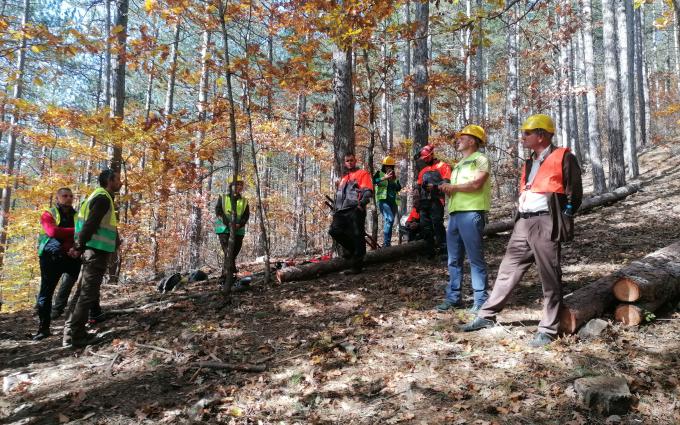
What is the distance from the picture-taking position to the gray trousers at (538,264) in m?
3.66

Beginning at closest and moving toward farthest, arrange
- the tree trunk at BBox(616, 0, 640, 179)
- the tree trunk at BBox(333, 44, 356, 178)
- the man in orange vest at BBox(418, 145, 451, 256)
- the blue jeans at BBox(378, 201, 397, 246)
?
the man in orange vest at BBox(418, 145, 451, 256) → the tree trunk at BBox(333, 44, 356, 178) → the blue jeans at BBox(378, 201, 397, 246) → the tree trunk at BBox(616, 0, 640, 179)

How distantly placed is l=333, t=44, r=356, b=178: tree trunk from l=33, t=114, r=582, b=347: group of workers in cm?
98

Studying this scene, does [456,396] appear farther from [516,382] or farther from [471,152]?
[471,152]

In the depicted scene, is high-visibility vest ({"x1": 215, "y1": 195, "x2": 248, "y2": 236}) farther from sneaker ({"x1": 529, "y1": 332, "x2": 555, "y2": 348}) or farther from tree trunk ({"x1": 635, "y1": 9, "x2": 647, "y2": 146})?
tree trunk ({"x1": 635, "y1": 9, "x2": 647, "y2": 146})

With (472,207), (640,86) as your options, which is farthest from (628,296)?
(640,86)

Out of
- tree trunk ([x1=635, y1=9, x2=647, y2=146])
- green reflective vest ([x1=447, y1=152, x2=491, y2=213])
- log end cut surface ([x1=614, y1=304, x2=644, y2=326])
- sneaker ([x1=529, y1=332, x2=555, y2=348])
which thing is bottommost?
sneaker ([x1=529, y1=332, x2=555, y2=348])

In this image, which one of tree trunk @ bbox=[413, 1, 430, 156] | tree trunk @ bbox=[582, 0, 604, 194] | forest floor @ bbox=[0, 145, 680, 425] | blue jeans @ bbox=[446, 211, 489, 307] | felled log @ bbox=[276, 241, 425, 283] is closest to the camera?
forest floor @ bbox=[0, 145, 680, 425]

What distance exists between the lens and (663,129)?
103ft

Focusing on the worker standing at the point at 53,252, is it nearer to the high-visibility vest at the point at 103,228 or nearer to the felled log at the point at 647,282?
the high-visibility vest at the point at 103,228

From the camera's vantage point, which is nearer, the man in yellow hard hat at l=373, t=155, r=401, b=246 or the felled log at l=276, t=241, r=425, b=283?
the felled log at l=276, t=241, r=425, b=283

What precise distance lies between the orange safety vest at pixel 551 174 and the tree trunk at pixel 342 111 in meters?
4.68

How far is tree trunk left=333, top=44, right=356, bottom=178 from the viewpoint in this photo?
8.03m

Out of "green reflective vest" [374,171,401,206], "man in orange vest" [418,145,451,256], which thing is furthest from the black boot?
"green reflective vest" [374,171,401,206]

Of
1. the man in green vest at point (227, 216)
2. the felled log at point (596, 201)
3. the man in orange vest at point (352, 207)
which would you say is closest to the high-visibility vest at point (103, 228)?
the man in green vest at point (227, 216)
